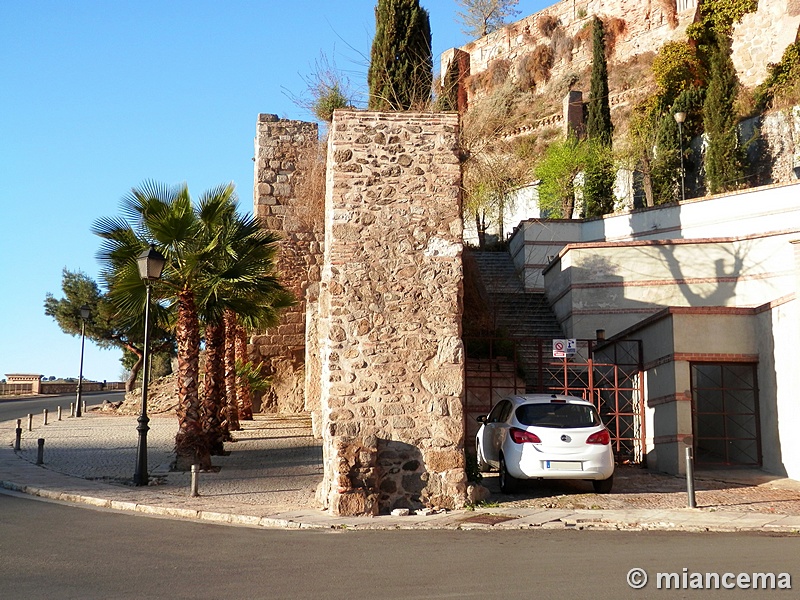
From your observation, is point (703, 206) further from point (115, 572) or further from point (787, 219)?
point (115, 572)

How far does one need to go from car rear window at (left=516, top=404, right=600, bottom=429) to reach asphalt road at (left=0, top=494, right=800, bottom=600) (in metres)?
2.61

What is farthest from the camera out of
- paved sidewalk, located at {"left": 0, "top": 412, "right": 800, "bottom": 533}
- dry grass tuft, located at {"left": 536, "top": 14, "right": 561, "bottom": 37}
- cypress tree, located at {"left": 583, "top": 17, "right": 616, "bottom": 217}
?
dry grass tuft, located at {"left": 536, "top": 14, "right": 561, "bottom": 37}

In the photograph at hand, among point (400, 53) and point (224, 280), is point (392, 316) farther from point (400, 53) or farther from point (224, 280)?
point (400, 53)

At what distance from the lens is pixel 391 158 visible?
11.5 metres

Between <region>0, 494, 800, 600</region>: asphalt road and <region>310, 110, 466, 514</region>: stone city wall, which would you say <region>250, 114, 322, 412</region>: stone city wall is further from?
<region>0, 494, 800, 600</region>: asphalt road

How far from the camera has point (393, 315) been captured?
36.5 feet

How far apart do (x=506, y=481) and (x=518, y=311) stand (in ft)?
41.4

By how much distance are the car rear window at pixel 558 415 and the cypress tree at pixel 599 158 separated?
62.6ft

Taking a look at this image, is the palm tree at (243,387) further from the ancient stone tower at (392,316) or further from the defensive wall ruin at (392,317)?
the defensive wall ruin at (392,317)

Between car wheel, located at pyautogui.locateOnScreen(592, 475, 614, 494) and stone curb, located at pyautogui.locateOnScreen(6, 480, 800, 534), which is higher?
car wheel, located at pyautogui.locateOnScreen(592, 475, 614, 494)

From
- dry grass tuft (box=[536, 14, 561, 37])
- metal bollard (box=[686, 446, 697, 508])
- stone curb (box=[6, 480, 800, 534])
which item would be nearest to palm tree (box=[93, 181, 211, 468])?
stone curb (box=[6, 480, 800, 534])

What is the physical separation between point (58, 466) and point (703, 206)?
1858cm

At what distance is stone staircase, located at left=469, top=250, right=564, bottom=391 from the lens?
67.9 feet

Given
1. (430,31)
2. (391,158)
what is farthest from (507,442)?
(430,31)
